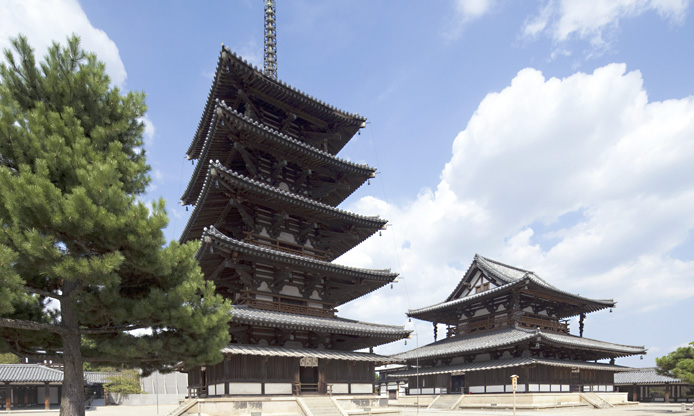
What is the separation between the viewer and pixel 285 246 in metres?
24.1

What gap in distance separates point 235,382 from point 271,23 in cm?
3738

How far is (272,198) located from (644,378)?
5452 centimetres

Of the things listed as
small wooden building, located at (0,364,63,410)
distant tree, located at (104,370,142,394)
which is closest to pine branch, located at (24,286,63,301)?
small wooden building, located at (0,364,63,410)

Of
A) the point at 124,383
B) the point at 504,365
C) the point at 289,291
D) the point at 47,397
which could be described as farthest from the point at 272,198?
the point at 124,383

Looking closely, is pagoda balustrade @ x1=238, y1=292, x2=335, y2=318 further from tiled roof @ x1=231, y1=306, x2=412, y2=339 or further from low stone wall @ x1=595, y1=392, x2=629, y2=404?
low stone wall @ x1=595, y1=392, x2=629, y2=404

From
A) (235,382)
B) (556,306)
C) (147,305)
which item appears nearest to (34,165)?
(147,305)

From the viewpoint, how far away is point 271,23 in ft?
149

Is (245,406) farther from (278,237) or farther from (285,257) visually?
(278,237)

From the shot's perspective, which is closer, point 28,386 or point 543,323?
point 543,323

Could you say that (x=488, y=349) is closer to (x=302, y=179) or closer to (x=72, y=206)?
(x=302, y=179)

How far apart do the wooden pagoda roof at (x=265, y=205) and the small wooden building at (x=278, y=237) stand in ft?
0.21

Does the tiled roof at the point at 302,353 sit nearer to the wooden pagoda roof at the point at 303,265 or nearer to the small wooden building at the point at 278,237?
the small wooden building at the point at 278,237

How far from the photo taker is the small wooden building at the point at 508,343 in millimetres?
34250

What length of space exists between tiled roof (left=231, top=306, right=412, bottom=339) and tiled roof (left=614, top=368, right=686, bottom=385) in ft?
143
